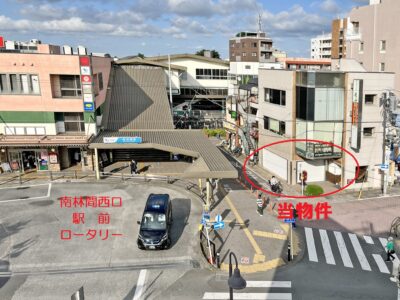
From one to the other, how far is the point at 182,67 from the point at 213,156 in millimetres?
31105

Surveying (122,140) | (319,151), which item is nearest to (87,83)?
(122,140)

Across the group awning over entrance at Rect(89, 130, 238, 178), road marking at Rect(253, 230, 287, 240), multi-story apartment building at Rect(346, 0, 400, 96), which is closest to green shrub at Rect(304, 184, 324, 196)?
awning over entrance at Rect(89, 130, 238, 178)

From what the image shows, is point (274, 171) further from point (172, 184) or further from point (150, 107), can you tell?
point (150, 107)

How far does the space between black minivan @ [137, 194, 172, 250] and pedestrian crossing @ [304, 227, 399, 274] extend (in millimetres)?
8218

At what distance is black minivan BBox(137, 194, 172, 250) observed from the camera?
20.6m

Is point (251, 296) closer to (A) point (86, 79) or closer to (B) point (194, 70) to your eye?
(A) point (86, 79)

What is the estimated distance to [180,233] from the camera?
23.2m

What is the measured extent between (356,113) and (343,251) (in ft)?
41.9

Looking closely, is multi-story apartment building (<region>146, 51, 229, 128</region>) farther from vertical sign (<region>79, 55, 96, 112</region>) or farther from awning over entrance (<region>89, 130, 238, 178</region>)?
vertical sign (<region>79, 55, 96, 112</region>)

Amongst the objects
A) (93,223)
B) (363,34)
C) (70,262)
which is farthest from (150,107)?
(363,34)

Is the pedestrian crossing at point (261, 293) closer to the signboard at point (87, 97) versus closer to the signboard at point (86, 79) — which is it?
the signboard at point (87, 97)

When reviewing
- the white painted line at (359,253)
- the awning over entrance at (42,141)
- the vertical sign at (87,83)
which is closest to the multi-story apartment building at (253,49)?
the vertical sign at (87,83)

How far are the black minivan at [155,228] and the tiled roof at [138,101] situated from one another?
1735cm

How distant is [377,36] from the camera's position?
4522 centimetres
